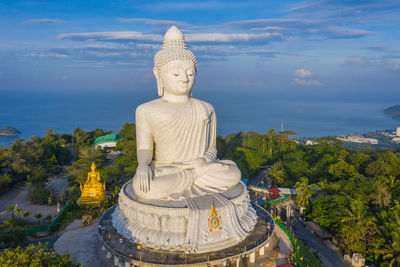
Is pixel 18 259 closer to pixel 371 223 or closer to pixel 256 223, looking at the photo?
pixel 256 223

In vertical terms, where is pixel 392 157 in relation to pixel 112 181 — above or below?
above

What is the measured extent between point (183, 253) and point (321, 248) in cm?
596

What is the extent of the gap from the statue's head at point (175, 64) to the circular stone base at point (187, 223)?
151 inches

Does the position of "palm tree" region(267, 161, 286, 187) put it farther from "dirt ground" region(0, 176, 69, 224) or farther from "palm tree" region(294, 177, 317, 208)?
"dirt ground" region(0, 176, 69, 224)

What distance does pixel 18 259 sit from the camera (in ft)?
24.4

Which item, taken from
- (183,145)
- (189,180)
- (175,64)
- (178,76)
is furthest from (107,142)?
(189,180)

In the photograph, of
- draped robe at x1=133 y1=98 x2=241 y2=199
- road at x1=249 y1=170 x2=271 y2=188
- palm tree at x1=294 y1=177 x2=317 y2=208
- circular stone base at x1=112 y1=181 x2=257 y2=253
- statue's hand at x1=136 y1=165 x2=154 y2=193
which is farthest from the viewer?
road at x1=249 y1=170 x2=271 y2=188

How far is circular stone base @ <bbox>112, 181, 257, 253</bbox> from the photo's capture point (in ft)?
Result: 30.7

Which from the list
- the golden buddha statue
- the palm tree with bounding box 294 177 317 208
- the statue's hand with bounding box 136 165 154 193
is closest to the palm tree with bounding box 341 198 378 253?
the palm tree with bounding box 294 177 317 208

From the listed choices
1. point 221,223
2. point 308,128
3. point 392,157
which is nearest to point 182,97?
point 221,223

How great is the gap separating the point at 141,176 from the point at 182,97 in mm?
3192

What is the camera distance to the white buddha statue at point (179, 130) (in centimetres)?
1077

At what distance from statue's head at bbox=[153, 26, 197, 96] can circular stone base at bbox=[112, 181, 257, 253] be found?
3827mm

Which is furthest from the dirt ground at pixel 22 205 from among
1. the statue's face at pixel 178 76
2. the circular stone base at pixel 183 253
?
the statue's face at pixel 178 76
